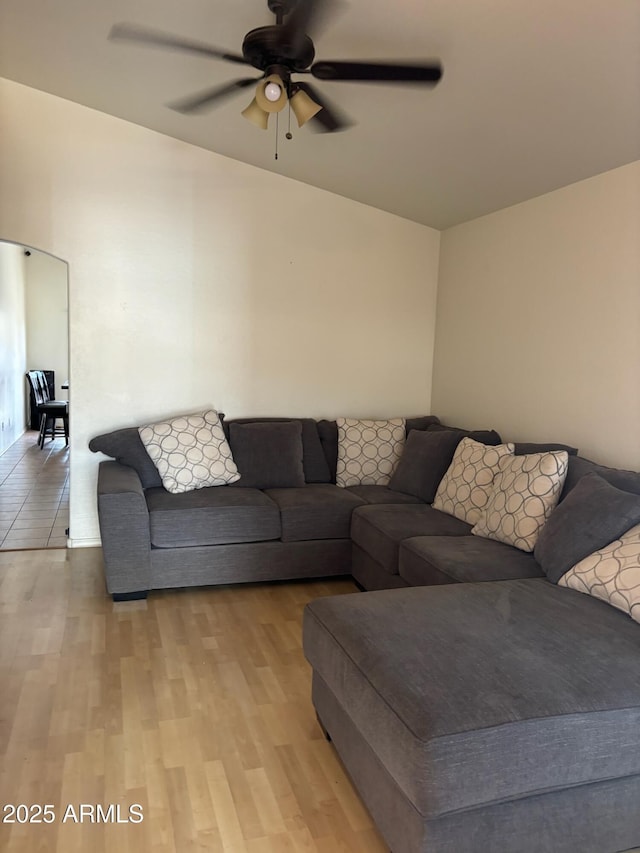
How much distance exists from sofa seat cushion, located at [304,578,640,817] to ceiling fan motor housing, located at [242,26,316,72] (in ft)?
5.96

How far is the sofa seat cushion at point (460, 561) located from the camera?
262 cm

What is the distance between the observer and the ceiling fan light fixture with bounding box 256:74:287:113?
2.20 meters

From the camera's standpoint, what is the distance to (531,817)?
156 cm

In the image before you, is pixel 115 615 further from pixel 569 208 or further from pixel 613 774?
pixel 569 208

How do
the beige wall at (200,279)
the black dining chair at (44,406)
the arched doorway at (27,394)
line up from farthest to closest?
the black dining chair at (44,406) → the arched doorway at (27,394) → the beige wall at (200,279)

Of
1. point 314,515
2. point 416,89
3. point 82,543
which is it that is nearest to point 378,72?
point 416,89

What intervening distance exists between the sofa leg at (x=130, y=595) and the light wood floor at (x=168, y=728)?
5cm

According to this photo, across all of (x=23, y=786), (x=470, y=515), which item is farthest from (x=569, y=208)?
(x=23, y=786)

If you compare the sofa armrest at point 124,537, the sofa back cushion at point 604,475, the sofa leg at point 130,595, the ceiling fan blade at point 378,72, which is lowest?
the sofa leg at point 130,595

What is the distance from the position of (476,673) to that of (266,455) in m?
2.50

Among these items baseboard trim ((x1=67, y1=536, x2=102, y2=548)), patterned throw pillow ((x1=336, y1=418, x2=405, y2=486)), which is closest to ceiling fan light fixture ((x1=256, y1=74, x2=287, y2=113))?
patterned throw pillow ((x1=336, y1=418, x2=405, y2=486))

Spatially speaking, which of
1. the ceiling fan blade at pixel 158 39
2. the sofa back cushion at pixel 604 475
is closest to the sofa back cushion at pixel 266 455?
the sofa back cushion at pixel 604 475

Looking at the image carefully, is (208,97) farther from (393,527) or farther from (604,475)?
(604,475)

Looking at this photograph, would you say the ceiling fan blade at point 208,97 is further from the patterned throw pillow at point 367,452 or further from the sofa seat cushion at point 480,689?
the patterned throw pillow at point 367,452
